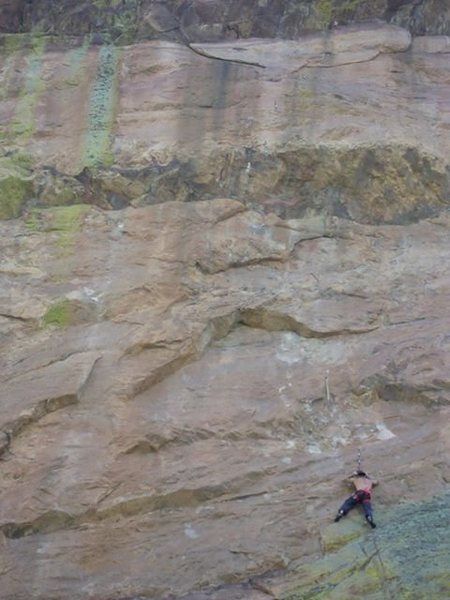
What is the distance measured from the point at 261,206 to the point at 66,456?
16.0 feet

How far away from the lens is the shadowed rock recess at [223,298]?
11.1m

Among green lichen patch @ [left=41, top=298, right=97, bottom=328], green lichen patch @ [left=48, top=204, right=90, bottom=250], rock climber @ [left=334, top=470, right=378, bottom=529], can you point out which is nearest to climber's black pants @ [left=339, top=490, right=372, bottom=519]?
rock climber @ [left=334, top=470, right=378, bottom=529]

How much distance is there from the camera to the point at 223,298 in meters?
13.5

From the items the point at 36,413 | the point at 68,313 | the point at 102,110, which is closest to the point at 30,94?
the point at 102,110

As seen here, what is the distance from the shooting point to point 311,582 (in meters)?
10.5

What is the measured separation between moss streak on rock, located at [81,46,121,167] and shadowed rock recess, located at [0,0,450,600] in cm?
4

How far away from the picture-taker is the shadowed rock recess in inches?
436

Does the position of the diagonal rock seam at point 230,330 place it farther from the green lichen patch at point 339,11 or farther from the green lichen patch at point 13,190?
the green lichen patch at point 339,11

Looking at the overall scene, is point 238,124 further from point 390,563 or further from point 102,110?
point 390,563

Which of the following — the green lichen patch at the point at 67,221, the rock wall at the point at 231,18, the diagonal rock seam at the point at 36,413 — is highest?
the rock wall at the point at 231,18

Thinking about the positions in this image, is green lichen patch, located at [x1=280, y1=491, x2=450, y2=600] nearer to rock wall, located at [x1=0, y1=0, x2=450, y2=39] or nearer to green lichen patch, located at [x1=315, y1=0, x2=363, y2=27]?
rock wall, located at [x1=0, y1=0, x2=450, y2=39]

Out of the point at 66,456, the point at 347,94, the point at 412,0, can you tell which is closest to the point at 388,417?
the point at 66,456

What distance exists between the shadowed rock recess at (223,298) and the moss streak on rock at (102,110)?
4 centimetres

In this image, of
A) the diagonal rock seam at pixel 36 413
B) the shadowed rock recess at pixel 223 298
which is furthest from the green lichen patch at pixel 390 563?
the diagonal rock seam at pixel 36 413
